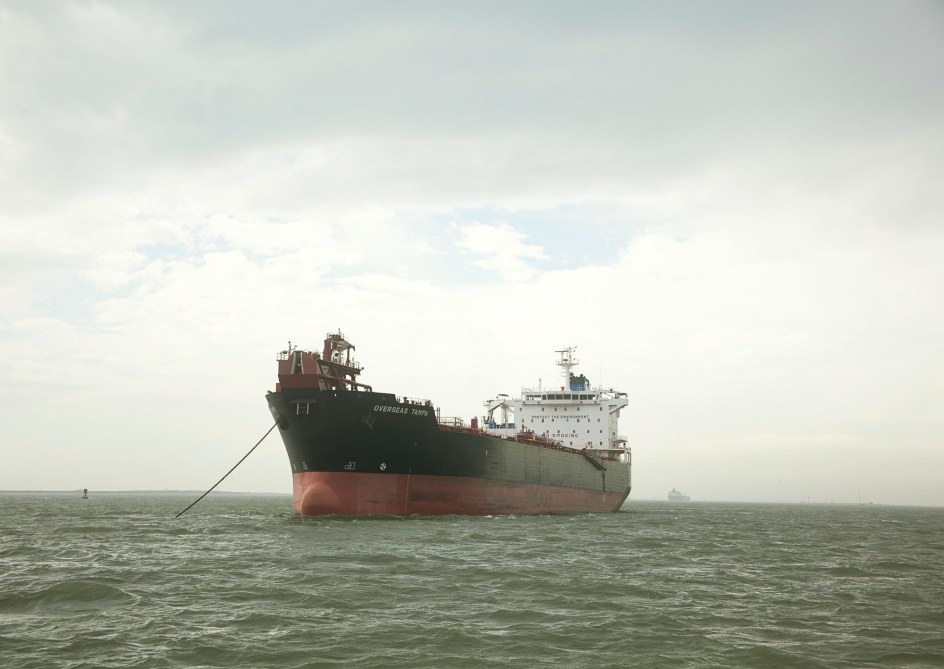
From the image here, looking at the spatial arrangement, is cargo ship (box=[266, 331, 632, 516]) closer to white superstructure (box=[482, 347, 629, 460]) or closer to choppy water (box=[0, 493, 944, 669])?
choppy water (box=[0, 493, 944, 669])

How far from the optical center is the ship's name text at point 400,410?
27.0 meters

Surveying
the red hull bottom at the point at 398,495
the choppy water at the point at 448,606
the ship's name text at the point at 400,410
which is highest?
the ship's name text at the point at 400,410

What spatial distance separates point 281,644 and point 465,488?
21536 millimetres

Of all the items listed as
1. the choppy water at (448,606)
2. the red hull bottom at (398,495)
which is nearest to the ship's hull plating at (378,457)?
the red hull bottom at (398,495)

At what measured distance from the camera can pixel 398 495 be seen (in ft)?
91.5

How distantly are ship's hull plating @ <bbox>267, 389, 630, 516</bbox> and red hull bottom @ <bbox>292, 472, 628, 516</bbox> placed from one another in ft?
0.13

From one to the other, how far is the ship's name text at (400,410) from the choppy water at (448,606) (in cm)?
634

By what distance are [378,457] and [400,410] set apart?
6.68 feet

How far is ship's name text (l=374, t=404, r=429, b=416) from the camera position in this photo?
27.0 m

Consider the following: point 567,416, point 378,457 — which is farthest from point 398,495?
point 567,416

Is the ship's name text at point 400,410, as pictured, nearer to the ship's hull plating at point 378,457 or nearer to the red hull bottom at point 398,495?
the ship's hull plating at point 378,457

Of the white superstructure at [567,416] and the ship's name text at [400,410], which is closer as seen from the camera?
the ship's name text at [400,410]

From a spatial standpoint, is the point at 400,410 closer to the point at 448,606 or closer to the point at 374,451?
the point at 374,451

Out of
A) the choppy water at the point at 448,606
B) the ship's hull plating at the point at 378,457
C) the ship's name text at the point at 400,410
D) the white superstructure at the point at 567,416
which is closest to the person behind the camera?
the choppy water at the point at 448,606
